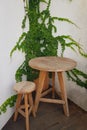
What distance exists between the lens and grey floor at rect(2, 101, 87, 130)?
2309 millimetres

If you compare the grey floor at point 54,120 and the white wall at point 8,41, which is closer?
the white wall at point 8,41

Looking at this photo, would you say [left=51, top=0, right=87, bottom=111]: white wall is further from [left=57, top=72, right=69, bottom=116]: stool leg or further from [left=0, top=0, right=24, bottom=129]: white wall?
[left=0, top=0, right=24, bottom=129]: white wall

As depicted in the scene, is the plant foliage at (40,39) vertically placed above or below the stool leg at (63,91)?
above

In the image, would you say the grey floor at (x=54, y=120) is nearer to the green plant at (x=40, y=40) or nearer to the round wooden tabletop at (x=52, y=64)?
the green plant at (x=40, y=40)

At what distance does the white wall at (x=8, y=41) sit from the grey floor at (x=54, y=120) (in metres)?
0.18

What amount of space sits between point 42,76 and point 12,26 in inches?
28.6

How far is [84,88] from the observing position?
272 centimetres

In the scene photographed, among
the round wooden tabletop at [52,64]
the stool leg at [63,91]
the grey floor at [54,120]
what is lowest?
the grey floor at [54,120]

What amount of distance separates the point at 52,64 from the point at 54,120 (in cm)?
74

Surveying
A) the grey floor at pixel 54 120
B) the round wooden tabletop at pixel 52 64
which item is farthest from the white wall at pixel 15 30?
the round wooden tabletop at pixel 52 64

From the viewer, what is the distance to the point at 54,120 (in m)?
2.45

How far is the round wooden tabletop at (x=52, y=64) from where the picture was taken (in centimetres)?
220

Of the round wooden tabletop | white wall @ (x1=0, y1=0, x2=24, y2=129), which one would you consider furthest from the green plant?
the round wooden tabletop

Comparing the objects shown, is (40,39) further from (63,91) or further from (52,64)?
(63,91)
